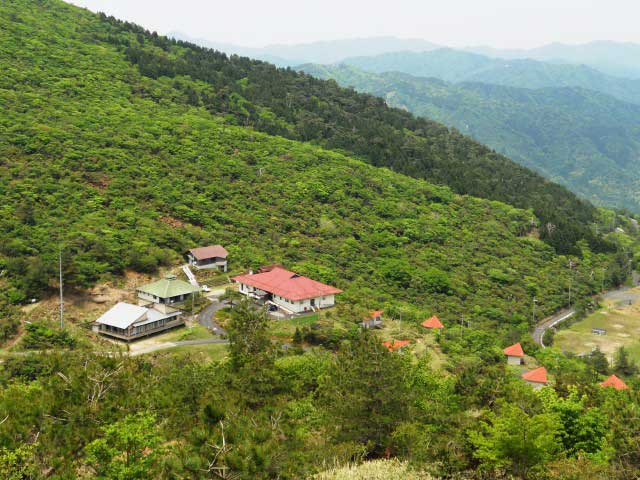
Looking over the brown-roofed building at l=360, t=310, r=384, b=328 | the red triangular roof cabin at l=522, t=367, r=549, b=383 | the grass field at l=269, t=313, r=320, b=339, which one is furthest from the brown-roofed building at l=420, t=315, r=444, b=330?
the grass field at l=269, t=313, r=320, b=339

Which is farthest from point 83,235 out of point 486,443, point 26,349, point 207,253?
point 486,443

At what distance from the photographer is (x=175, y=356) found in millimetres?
28141

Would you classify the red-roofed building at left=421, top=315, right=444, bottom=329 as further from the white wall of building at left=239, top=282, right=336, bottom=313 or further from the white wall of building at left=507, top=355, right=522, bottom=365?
the white wall of building at left=239, top=282, right=336, bottom=313

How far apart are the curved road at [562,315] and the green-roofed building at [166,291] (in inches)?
1265

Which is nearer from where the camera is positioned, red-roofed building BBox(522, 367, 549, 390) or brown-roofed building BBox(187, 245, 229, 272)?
red-roofed building BBox(522, 367, 549, 390)

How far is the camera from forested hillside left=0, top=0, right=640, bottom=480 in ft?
42.6

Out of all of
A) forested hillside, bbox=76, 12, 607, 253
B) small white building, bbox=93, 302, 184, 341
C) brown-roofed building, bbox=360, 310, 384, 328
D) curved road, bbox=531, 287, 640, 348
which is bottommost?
curved road, bbox=531, 287, 640, 348

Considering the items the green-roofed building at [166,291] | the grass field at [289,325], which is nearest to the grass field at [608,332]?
the grass field at [289,325]

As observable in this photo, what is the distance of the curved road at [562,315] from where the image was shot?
53506mm

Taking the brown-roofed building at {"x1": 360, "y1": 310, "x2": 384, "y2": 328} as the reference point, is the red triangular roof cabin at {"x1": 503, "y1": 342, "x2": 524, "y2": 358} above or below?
below

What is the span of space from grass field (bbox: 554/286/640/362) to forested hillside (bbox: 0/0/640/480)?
335 centimetres

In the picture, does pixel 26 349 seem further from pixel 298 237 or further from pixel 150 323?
pixel 298 237

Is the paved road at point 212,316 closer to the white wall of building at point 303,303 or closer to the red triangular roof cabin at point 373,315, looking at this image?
the white wall of building at point 303,303

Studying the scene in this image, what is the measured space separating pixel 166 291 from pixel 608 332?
4518 centimetres
